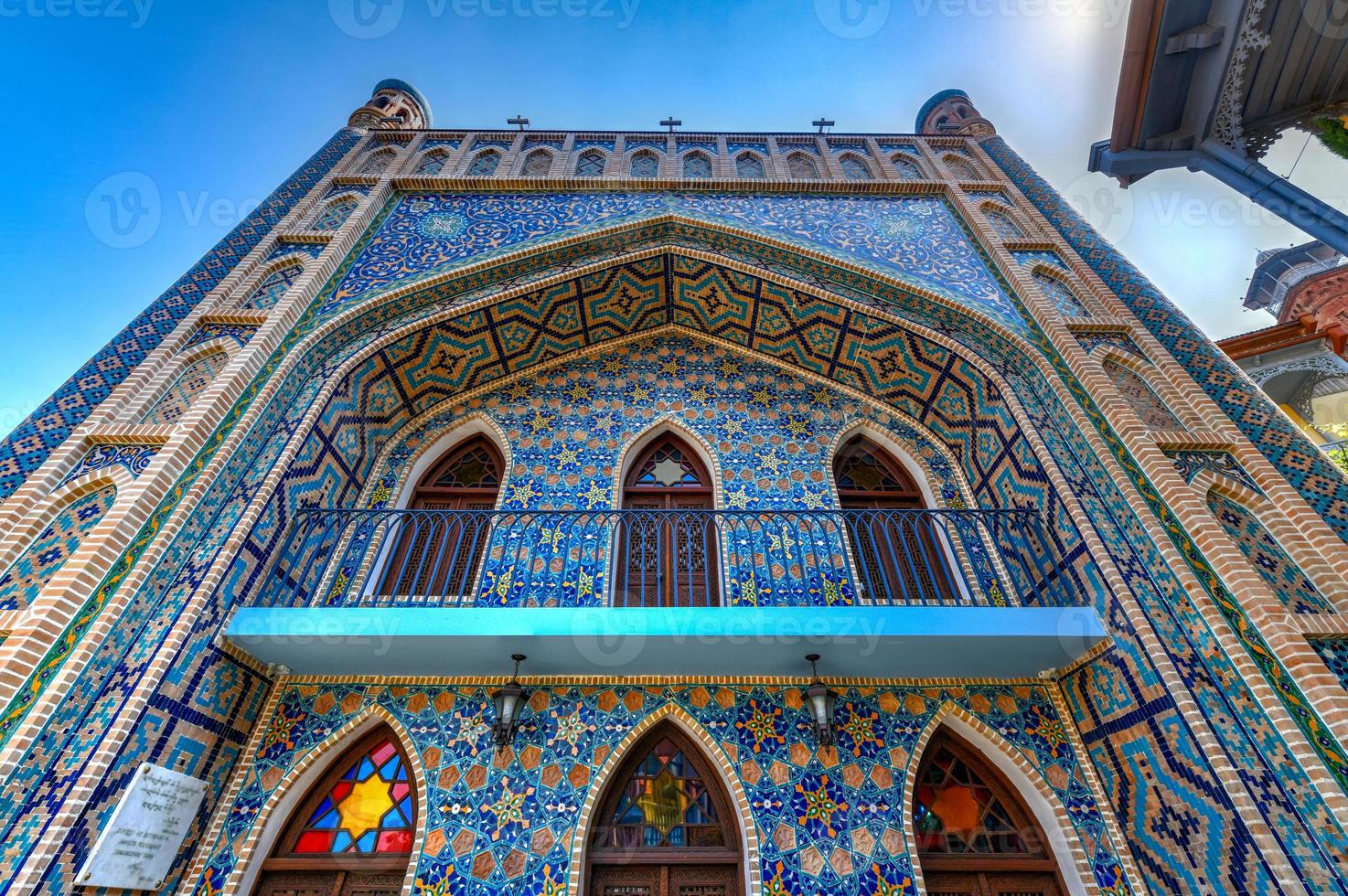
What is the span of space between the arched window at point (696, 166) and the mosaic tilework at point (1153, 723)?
449 cm

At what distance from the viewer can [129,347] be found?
4379mm

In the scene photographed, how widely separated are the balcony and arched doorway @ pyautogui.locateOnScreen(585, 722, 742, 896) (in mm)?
566

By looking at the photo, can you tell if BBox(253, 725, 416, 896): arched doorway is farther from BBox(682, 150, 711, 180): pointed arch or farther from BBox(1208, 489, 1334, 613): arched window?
BBox(682, 150, 711, 180): pointed arch

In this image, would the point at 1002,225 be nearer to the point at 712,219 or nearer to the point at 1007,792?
the point at 712,219

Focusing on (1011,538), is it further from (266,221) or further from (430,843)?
(266,221)

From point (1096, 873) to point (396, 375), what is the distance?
606 cm

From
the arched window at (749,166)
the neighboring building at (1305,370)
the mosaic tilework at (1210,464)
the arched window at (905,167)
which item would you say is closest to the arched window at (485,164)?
the arched window at (749,166)

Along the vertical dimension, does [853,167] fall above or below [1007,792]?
above

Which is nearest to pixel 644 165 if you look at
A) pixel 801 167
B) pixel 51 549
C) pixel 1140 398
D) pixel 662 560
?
pixel 801 167

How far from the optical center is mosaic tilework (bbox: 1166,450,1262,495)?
367cm

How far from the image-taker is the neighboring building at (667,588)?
3107 mm

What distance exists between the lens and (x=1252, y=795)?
9.24 feet

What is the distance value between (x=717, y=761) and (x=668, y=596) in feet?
4.12

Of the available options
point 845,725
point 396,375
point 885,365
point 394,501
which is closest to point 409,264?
point 396,375
